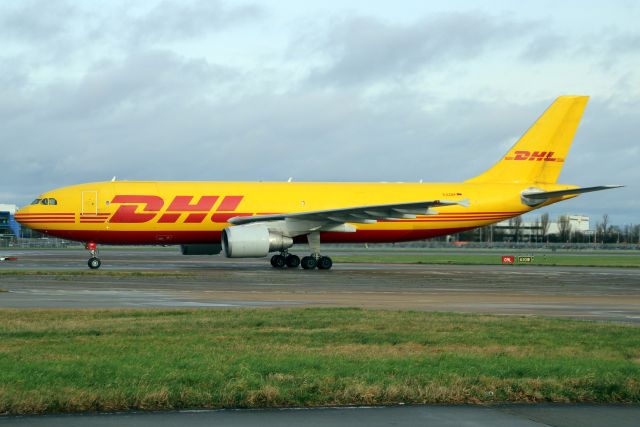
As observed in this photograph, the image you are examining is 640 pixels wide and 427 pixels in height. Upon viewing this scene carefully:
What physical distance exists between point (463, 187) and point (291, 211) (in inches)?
367

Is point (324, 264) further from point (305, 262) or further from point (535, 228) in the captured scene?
point (535, 228)

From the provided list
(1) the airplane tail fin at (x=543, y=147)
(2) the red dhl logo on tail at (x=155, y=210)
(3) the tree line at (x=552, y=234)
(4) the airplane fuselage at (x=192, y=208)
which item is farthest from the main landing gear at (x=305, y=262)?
(3) the tree line at (x=552, y=234)

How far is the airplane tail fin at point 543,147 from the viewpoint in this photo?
4434cm

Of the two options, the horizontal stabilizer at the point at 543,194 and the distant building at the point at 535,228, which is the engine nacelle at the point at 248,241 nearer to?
the horizontal stabilizer at the point at 543,194

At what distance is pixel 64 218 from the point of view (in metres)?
38.3

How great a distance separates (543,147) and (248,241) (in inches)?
689

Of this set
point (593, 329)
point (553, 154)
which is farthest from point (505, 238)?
point (593, 329)

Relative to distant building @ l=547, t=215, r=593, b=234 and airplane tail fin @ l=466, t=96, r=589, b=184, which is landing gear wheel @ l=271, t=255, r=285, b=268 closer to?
airplane tail fin @ l=466, t=96, r=589, b=184

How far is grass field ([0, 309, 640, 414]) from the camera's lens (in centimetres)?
856

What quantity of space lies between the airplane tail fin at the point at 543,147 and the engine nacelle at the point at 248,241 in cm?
1393

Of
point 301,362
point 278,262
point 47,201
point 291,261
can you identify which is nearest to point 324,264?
point 291,261

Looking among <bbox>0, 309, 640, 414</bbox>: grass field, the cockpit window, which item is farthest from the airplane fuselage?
<bbox>0, 309, 640, 414</bbox>: grass field

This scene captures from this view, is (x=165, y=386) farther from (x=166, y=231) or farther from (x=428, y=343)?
(x=166, y=231)

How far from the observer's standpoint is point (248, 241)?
36.0 m
